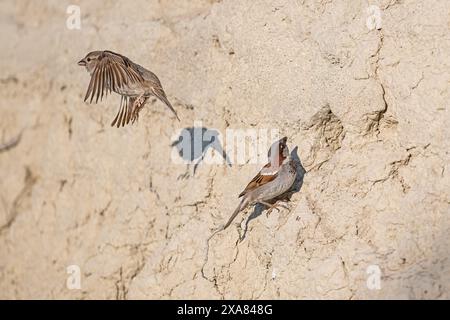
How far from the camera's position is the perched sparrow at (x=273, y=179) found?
5297 millimetres

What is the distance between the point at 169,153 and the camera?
6254mm

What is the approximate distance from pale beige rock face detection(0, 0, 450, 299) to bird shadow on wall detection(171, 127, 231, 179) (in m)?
0.06

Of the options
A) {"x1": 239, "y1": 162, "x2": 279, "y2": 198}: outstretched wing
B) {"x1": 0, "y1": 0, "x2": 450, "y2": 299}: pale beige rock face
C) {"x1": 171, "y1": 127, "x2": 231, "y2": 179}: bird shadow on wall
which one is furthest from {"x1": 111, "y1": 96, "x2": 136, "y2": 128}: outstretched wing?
{"x1": 239, "y1": 162, "x2": 279, "y2": 198}: outstretched wing

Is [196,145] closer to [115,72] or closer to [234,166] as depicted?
[234,166]

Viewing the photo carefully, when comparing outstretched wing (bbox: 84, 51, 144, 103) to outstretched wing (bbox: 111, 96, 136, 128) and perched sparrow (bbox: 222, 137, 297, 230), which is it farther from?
perched sparrow (bbox: 222, 137, 297, 230)

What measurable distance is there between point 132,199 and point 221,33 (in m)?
1.44

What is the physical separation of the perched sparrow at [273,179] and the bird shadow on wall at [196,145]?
0.52 meters

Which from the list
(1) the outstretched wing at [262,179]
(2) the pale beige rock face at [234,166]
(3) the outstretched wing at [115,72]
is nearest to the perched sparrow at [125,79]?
(3) the outstretched wing at [115,72]

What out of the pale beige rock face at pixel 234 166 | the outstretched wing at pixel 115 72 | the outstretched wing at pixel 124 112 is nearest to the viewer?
the pale beige rock face at pixel 234 166

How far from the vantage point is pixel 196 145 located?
607 centimetres

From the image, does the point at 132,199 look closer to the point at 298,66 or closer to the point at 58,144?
the point at 58,144

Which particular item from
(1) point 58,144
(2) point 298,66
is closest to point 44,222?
(1) point 58,144

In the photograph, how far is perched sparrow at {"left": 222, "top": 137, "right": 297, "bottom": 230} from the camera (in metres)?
5.30

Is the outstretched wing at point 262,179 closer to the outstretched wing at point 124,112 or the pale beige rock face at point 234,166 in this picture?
the pale beige rock face at point 234,166
